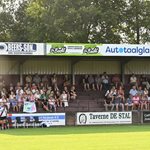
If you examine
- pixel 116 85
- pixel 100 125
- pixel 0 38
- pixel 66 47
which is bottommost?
pixel 100 125

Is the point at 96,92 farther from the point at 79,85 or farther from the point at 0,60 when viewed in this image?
the point at 0,60

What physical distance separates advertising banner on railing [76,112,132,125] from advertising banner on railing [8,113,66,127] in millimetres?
1010

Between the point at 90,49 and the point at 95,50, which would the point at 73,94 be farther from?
the point at 95,50

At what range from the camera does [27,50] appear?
34.0 m

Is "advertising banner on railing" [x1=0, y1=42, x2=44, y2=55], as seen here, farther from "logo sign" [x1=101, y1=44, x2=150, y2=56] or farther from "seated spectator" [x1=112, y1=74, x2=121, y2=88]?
"seated spectator" [x1=112, y1=74, x2=121, y2=88]

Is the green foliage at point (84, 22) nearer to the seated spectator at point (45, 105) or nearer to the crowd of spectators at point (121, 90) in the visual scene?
the crowd of spectators at point (121, 90)

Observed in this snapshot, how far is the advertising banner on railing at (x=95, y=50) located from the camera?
35094 mm

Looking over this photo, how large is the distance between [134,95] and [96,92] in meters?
3.01

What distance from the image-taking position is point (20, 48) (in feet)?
111

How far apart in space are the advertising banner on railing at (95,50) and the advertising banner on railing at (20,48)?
702 mm

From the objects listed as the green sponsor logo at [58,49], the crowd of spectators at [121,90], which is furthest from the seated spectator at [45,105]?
the crowd of spectators at [121,90]

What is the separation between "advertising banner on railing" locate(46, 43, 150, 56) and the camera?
1382 inches

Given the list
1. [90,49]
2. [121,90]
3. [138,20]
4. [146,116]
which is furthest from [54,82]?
[138,20]

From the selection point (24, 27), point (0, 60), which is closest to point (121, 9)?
point (24, 27)
